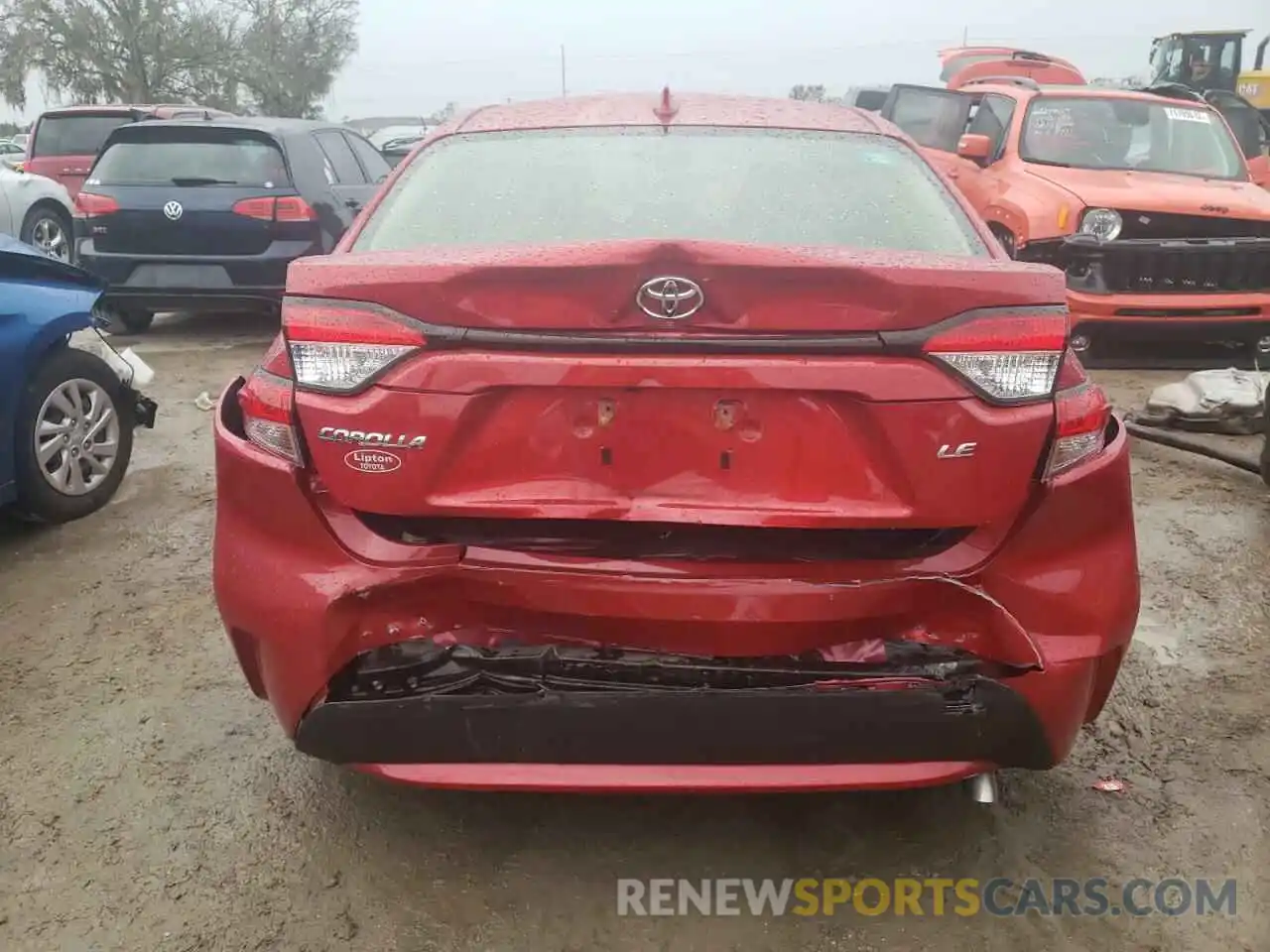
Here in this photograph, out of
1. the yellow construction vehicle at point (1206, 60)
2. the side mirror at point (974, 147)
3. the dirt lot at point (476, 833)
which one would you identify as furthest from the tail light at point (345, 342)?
the yellow construction vehicle at point (1206, 60)

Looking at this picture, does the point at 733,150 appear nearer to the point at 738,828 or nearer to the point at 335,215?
the point at 738,828

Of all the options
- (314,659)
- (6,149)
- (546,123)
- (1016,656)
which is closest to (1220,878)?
(1016,656)

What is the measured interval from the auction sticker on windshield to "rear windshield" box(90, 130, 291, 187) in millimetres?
6504

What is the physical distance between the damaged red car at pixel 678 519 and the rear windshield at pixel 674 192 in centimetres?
55

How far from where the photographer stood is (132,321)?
344 inches

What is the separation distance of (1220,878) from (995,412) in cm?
131

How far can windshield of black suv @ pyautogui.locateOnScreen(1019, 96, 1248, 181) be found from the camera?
7898mm

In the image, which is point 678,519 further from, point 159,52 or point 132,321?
point 159,52

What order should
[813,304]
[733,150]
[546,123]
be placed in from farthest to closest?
[546,123]
[733,150]
[813,304]

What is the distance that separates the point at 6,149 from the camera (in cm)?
2656

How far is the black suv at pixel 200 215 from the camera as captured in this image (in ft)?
25.2

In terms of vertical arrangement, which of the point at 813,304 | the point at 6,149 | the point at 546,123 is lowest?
the point at 6,149

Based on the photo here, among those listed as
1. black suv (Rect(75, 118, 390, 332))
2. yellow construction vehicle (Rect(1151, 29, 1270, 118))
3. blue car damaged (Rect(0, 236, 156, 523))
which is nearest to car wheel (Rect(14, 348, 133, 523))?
blue car damaged (Rect(0, 236, 156, 523))

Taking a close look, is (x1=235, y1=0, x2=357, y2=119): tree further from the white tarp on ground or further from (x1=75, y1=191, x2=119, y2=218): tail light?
the white tarp on ground
